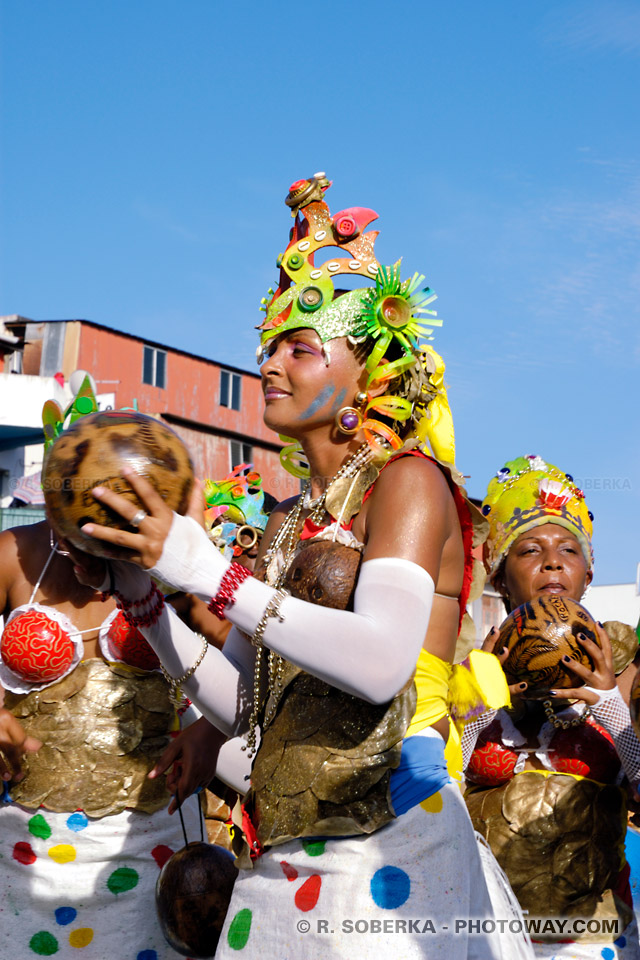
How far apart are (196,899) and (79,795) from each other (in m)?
0.94

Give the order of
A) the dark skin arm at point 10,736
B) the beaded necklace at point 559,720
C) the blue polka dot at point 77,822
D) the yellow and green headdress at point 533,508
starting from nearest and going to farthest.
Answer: the dark skin arm at point 10,736, the blue polka dot at point 77,822, the beaded necklace at point 559,720, the yellow and green headdress at point 533,508

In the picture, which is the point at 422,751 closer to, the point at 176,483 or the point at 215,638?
the point at 176,483

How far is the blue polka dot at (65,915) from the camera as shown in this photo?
4199 millimetres

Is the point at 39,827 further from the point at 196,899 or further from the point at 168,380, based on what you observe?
the point at 168,380

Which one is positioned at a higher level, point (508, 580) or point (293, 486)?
point (293, 486)

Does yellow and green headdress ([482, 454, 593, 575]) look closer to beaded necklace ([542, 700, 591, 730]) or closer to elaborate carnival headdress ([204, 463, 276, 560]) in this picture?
beaded necklace ([542, 700, 591, 730])

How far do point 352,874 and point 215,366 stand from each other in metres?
36.8

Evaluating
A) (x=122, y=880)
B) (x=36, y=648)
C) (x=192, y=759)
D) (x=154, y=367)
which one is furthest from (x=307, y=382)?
(x=154, y=367)

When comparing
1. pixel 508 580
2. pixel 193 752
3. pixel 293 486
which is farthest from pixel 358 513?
pixel 293 486

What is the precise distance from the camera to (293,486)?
33.5 m

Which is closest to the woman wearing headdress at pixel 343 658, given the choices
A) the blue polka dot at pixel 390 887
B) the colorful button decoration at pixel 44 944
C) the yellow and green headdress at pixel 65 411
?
the blue polka dot at pixel 390 887

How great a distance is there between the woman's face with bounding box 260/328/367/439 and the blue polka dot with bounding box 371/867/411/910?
1.30 meters

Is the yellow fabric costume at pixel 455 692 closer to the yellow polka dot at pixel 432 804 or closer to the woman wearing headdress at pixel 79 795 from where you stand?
the yellow polka dot at pixel 432 804

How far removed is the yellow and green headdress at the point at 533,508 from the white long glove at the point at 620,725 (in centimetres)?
114
